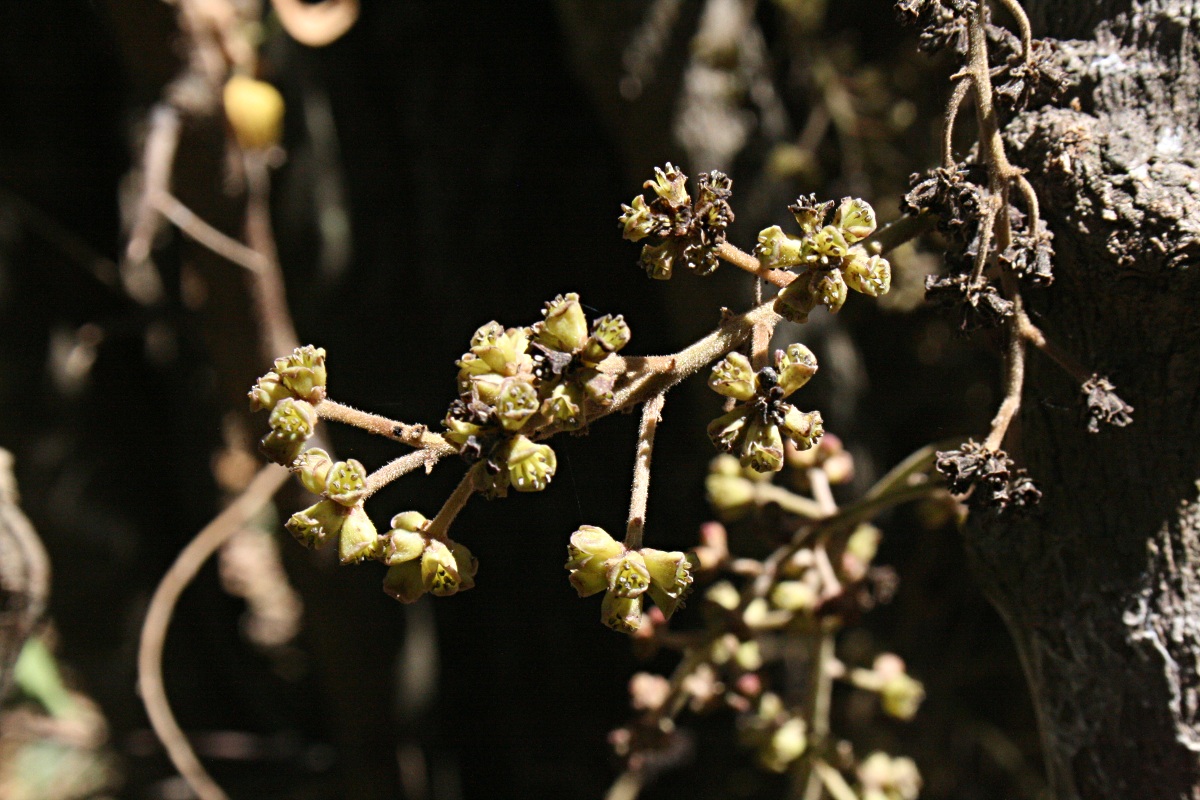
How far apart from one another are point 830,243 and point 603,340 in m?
0.16

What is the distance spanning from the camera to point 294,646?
8.55ft

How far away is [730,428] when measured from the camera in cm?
67

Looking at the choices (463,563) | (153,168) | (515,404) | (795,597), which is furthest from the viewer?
(153,168)

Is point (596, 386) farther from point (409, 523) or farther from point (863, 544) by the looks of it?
point (863, 544)

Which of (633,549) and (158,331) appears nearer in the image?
(633,549)

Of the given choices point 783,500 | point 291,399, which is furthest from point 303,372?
point 783,500

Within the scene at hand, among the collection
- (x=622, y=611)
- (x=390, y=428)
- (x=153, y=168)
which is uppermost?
(x=153, y=168)

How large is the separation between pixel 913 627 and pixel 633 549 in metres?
1.19

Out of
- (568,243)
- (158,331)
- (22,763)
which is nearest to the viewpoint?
(568,243)

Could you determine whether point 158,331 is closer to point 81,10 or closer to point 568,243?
point 81,10

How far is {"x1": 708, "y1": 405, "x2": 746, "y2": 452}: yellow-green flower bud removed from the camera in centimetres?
67

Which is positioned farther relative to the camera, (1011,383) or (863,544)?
(863,544)

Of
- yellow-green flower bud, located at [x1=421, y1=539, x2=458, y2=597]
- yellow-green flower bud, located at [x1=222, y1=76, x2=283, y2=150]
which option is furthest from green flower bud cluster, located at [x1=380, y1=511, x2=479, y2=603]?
yellow-green flower bud, located at [x1=222, y1=76, x2=283, y2=150]

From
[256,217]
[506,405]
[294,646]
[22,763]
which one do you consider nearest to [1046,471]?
[506,405]
